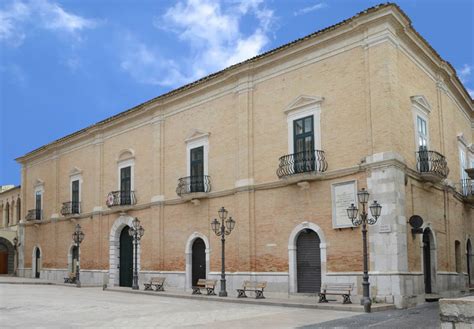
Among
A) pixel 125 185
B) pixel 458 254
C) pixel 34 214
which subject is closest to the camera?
pixel 458 254

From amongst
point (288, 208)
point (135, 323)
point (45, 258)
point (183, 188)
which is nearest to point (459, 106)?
point (288, 208)

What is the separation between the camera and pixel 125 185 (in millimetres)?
30172

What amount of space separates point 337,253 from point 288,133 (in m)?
5.12

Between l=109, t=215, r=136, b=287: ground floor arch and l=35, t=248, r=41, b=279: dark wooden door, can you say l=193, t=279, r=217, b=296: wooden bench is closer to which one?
l=109, t=215, r=136, b=287: ground floor arch

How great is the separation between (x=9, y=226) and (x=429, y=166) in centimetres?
3756

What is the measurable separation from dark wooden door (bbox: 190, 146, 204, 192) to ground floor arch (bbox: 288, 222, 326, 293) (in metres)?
5.75

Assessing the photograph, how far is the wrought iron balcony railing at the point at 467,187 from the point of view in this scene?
2514cm

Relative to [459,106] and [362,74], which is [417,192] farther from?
[459,106]

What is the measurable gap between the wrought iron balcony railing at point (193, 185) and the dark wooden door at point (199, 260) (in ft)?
7.67

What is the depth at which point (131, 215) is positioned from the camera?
29.5 metres

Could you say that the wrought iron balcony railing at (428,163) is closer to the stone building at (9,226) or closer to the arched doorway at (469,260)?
the arched doorway at (469,260)

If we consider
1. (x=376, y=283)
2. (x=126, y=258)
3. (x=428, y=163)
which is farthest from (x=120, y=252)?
(x=428, y=163)

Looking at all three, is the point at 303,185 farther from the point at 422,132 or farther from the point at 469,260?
the point at 469,260

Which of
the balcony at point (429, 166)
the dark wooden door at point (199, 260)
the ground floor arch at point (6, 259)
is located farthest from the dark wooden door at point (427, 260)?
the ground floor arch at point (6, 259)
